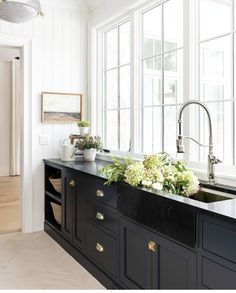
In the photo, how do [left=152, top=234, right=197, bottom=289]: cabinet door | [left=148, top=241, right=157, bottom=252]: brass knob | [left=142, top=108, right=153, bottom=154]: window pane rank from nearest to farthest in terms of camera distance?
[left=152, top=234, right=197, bottom=289]: cabinet door → [left=148, top=241, right=157, bottom=252]: brass knob → [left=142, top=108, right=153, bottom=154]: window pane

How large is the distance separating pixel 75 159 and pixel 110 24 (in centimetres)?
167

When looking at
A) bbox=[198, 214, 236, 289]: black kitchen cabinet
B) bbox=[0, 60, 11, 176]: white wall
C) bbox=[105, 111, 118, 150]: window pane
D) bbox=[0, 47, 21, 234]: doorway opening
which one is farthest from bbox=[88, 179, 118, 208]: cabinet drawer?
bbox=[0, 60, 11, 176]: white wall

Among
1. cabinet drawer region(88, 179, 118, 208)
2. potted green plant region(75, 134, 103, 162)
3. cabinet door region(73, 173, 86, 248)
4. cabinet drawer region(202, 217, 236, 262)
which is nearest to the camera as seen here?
cabinet drawer region(202, 217, 236, 262)

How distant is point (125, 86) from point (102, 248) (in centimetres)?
189

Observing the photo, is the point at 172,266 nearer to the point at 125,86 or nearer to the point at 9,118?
the point at 125,86

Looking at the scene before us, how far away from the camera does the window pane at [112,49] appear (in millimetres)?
3965

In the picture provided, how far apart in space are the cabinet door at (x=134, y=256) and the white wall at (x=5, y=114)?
627 centimetres

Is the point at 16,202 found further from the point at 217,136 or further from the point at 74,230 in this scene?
the point at 217,136

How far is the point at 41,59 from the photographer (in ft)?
13.0

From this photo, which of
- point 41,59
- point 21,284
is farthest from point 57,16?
point 21,284

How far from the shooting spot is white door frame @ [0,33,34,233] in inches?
153

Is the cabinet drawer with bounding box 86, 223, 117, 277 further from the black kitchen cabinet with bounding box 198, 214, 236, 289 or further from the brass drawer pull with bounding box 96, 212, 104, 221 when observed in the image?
the black kitchen cabinet with bounding box 198, 214, 236, 289

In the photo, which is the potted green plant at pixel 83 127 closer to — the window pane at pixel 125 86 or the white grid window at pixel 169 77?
the white grid window at pixel 169 77

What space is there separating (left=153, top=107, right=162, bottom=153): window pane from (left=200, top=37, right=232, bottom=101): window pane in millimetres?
600
